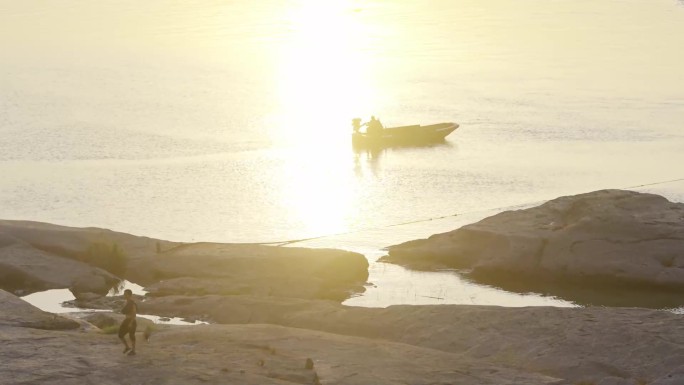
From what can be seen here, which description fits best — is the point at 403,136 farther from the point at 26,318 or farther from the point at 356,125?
the point at 26,318

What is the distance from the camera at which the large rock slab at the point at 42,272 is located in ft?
149

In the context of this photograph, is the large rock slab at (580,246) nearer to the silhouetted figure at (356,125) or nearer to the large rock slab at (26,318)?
the large rock slab at (26,318)

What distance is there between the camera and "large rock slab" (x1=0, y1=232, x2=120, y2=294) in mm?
45281

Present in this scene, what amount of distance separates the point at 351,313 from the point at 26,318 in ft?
31.0

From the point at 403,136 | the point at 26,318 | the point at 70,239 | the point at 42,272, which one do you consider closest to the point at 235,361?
the point at 26,318

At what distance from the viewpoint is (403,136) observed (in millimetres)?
87188

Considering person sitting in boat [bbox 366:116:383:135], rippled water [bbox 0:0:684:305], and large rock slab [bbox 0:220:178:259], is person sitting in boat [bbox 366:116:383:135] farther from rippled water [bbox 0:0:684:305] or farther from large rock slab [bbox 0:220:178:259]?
large rock slab [bbox 0:220:178:259]

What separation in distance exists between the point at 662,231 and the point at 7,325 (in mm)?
24078

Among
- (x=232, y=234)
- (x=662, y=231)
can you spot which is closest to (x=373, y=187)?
(x=232, y=234)

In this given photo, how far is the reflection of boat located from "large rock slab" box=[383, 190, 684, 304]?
36788 mm

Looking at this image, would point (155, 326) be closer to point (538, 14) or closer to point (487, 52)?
point (487, 52)

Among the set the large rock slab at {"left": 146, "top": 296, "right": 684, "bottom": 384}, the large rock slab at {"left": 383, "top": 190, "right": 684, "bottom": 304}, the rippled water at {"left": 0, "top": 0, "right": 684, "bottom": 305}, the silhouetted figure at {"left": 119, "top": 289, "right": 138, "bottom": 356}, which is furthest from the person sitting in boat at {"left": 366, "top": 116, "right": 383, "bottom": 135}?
the silhouetted figure at {"left": 119, "top": 289, "right": 138, "bottom": 356}

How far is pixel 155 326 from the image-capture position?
3725 cm

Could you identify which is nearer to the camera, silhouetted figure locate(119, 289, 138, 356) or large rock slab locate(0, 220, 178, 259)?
silhouetted figure locate(119, 289, 138, 356)
